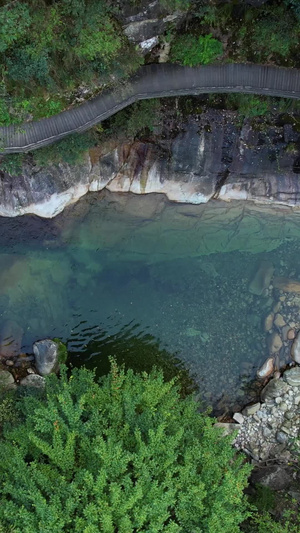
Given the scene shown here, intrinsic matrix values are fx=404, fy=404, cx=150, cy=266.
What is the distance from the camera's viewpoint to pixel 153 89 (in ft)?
39.7

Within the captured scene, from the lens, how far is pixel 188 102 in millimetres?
13680

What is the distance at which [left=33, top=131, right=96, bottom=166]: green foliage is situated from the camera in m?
12.6

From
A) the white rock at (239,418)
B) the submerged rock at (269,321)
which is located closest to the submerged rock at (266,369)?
the submerged rock at (269,321)

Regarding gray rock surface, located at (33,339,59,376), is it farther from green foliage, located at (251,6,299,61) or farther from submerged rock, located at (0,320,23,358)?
green foliage, located at (251,6,299,61)

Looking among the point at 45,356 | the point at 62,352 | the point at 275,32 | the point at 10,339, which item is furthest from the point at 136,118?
the point at 10,339

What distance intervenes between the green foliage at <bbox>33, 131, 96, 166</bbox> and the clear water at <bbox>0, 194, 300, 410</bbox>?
2074mm

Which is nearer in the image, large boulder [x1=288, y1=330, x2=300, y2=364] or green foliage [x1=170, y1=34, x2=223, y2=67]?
green foliage [x1=170, y1=34, x2=223, y2=67]

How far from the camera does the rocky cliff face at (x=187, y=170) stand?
45.5 ft

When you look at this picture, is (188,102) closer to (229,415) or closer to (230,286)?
(230,286)

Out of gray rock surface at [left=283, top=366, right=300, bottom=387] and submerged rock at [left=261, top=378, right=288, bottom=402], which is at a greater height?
gray rock surface at [left=283, top=366, right=300, bottom=387]

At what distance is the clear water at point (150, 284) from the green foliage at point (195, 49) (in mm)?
4859

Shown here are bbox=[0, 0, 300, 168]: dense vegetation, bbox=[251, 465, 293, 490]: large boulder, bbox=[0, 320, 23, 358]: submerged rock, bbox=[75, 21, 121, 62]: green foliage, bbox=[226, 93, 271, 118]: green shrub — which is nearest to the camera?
bbox=[0, 0, 300, 168]: dense vegetation

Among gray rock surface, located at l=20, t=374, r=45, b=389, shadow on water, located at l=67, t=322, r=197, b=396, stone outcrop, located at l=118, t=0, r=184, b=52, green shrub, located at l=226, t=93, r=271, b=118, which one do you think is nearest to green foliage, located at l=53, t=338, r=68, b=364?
shadow on water, located at l=67, t=322, r=197, b=396

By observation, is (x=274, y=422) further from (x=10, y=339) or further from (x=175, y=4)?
(x=175, y=4)
